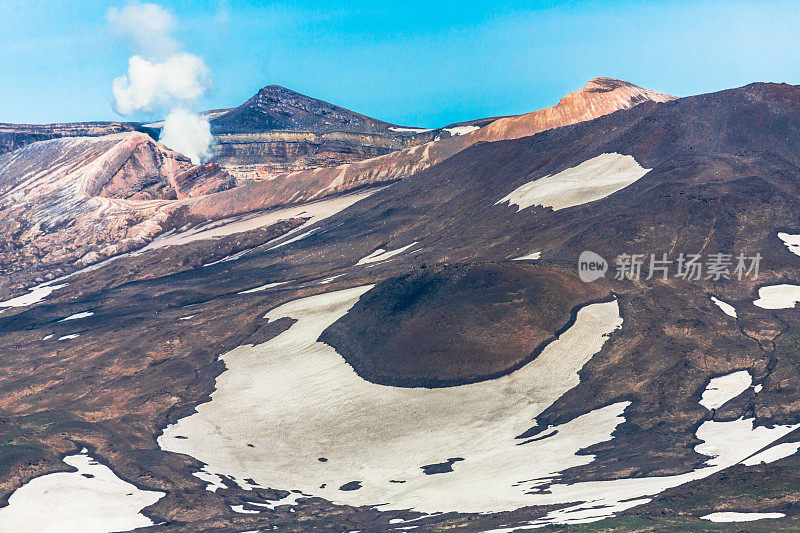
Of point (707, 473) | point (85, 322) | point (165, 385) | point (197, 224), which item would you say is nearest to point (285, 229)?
point (197, 224)

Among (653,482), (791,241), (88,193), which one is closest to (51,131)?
(88,193)

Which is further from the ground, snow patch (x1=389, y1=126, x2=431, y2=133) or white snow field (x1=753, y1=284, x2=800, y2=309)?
snow patch (x1=389, y1=126, x2=431, y2=133)

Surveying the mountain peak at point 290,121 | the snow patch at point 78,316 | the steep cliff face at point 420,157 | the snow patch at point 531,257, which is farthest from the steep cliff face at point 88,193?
the snow patch at point 531,257

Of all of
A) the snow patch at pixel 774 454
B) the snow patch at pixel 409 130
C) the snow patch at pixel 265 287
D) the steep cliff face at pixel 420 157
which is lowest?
the snow patch at pixel 774 454

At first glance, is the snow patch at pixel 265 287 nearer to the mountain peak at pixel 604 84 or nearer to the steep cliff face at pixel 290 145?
the mountain peak at pixel 604 84

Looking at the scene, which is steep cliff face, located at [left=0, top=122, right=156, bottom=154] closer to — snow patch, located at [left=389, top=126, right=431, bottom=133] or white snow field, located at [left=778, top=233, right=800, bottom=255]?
snow patch, located at [left=389, top=126, right=431, bottom=133]

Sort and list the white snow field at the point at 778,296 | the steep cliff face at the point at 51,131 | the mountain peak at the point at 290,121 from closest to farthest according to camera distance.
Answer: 1. the white snow field at the point at 778,296
2. the steep cliff face at the point at 51,131
3. the mountain peak at the point at 290,121

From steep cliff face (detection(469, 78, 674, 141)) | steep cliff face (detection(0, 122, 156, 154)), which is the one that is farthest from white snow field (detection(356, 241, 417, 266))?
steep cliff face (detection(0, 122, 156, 154))
